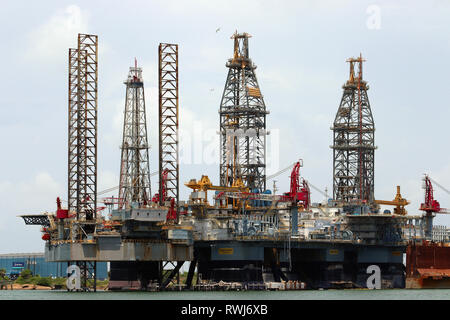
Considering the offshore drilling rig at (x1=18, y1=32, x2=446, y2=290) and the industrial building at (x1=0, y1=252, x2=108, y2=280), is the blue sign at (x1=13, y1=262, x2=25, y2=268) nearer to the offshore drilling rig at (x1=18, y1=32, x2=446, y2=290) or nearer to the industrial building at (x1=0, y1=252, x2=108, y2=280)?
the industrial building at (x1=0, y1=252, x2=108, y2=280)

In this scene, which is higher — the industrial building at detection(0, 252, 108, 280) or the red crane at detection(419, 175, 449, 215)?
the red crane at detection(419, 175, 449, 215)

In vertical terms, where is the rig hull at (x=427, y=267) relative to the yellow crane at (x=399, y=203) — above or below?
below

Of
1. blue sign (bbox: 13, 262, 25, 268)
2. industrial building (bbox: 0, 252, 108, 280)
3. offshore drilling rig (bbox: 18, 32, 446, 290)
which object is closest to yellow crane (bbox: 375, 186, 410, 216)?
offshore drilling rig (bbox: 18, 32, 446, 290)

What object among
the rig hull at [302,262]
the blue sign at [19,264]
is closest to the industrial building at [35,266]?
the blue sign at [19,264]

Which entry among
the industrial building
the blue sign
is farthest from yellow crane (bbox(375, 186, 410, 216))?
the blue sign

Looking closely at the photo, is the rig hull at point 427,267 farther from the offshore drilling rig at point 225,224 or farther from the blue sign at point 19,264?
the blue sign at point 19,264

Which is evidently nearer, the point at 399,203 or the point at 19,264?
the point at 399,203

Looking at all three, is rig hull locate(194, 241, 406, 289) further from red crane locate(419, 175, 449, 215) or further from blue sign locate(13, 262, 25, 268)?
blue sign locate(13, 262, 25, 268)

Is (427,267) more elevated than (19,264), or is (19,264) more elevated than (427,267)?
(427,267)

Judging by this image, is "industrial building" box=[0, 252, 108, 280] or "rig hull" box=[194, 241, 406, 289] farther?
"industrial building" box=[0, 252, 108, 280]

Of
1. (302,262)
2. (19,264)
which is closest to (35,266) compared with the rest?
(19,264)

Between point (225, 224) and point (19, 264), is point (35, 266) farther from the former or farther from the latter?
point (225, 224)

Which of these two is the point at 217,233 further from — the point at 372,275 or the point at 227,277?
the point at 372,275
